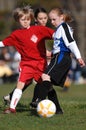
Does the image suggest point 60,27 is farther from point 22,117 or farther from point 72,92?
point 72,92

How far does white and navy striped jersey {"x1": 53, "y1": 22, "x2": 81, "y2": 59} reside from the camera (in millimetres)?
10344

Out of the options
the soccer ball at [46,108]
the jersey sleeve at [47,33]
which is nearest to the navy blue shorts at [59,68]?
the soccer ball at [46,108]

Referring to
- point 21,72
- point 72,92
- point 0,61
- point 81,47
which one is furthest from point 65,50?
point 81,47

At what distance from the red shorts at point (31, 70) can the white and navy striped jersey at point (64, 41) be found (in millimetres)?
613

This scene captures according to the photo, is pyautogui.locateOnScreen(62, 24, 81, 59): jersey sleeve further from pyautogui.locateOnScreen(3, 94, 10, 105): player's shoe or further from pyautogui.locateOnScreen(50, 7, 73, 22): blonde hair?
pyautogui.locateOnScreen(3, 94, 10, 105): player's shoe

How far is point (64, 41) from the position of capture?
10383mm

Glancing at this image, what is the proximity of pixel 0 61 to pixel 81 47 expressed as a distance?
12.1 meters

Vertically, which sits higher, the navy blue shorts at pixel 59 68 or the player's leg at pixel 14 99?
the navy blue shorts at pixel 59 68

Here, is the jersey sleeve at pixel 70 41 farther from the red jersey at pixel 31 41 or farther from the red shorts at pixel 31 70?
the red shorts at pixel 31 70

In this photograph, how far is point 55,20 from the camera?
35.2 ft

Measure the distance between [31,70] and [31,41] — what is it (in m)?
0.51

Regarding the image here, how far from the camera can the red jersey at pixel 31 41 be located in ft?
36.0

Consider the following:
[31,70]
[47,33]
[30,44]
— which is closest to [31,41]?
[30,44]

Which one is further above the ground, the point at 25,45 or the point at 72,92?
the point at 25,45
